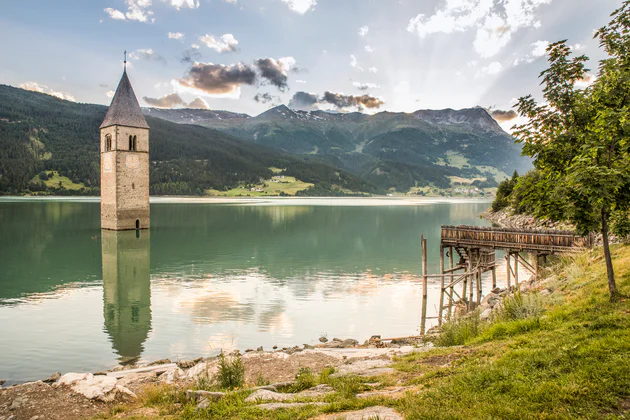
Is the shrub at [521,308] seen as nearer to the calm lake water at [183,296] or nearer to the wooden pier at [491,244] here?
the calm lake water at [183,296]

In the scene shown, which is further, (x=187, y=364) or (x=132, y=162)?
(x=132, y=162)

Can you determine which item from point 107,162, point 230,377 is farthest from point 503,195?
point 230,377

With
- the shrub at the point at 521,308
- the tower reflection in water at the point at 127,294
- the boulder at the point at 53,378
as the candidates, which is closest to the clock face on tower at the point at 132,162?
the tower reflection in water at the point at 127,294

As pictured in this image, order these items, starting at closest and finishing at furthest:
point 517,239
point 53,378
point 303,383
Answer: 1. point 303,383
2. point 53,378
3. point 517,239

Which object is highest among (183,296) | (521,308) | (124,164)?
(124,164)

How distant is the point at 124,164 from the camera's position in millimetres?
57938

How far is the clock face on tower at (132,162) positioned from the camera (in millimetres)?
58375

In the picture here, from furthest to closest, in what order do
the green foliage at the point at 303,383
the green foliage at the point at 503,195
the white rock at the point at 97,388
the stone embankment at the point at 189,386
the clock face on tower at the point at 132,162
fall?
1. the green foliage at the point at 503,195
2. the clock face on tower at the point at 132,162
3. the white rock at the point at 97,388
4. the green foliage at the point at 303,383
5. the stone embankment at the point at 189,386

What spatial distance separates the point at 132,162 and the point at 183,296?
38129 millimetres

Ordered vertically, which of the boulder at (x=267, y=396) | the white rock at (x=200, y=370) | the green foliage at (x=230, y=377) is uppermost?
the boulder at (x=267, y=396)

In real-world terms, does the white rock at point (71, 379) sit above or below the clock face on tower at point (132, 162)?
below

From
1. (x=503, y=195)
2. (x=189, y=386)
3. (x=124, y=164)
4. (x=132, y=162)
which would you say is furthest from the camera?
(x=503, y=195)

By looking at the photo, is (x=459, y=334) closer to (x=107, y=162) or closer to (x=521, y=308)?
(x=521, y=308)

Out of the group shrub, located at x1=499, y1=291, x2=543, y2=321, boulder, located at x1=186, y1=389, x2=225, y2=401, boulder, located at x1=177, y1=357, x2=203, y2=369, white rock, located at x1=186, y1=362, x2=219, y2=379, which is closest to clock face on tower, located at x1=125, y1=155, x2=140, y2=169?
boulder, located at x1=177, y1=357, x2=203, y2=369
